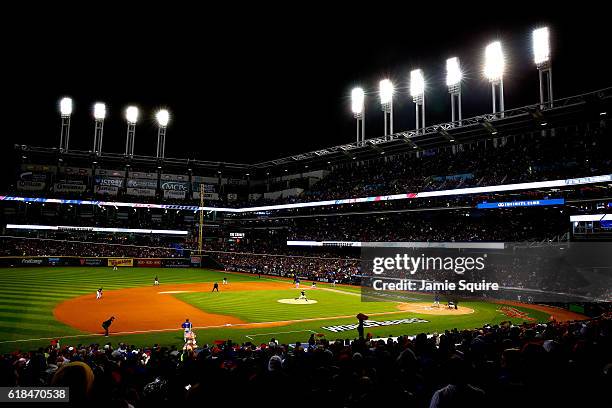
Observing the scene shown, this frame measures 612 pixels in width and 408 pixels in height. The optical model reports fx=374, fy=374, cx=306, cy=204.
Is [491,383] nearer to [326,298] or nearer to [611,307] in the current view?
[611,307]

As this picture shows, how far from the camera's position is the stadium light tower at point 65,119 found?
65500mm

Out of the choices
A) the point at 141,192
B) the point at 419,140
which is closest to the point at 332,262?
the point at 419,140

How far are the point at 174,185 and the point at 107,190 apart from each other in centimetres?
1348

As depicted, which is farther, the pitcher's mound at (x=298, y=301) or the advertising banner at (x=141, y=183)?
the advertising banner at (x=141, y=183)

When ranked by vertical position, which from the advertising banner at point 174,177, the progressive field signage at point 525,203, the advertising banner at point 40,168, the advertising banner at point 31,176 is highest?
the advertising banner at point 174,177

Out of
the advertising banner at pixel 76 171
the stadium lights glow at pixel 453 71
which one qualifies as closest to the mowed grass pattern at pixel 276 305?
the stadium lights glow at pixel 453 71

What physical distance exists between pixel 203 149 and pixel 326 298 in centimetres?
5518

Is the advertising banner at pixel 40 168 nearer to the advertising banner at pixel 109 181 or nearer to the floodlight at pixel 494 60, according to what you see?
the advertising banner at pixel 109 181

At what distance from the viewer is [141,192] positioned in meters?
81.4

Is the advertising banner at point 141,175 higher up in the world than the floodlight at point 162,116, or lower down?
lower down

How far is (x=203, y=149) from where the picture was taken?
81.9 metres

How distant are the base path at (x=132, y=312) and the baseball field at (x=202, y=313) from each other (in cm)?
6

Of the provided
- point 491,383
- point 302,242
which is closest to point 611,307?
point 491,383

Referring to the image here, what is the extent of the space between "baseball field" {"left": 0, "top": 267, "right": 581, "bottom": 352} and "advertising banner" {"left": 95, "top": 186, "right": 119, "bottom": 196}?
35.8 meters
